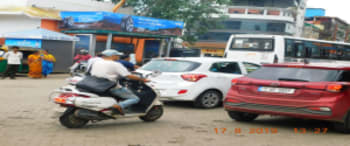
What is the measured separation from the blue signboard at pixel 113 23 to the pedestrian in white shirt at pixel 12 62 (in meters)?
9.22

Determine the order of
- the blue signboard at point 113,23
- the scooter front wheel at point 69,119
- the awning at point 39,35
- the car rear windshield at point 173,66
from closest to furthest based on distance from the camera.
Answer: the scooter front wheel at point 69,119, the car rear windshield at point 173,66, the awning at point 39,35, the blue signboard at point 113,23

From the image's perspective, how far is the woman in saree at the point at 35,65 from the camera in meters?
20.5

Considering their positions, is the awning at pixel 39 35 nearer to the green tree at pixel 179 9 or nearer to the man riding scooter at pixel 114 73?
the green tree at pixel 179 9

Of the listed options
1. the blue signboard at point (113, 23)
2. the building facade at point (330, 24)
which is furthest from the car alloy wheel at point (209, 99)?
the building facade at point (330, 24)

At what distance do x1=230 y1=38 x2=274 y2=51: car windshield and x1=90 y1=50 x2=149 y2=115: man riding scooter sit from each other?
14.6m

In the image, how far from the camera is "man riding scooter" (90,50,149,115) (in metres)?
7.59

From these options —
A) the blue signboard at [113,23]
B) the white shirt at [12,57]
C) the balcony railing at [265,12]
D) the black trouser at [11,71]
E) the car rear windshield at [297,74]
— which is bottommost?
the black trouser at [11,71]

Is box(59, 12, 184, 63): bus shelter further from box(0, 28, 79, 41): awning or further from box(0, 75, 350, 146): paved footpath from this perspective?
box(0, 75, 350, 146): paved footpath

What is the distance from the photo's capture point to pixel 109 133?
7.30 meters

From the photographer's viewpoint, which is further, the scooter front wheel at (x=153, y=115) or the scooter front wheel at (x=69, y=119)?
the scooter front wheel at (x=153, y=115)

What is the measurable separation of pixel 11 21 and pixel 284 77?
93.2 feet

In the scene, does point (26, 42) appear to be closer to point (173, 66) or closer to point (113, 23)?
point (113, 23)

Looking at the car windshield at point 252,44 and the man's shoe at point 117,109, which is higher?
the car windshield at point 252,44

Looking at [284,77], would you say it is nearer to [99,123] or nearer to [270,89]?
[270,89]
